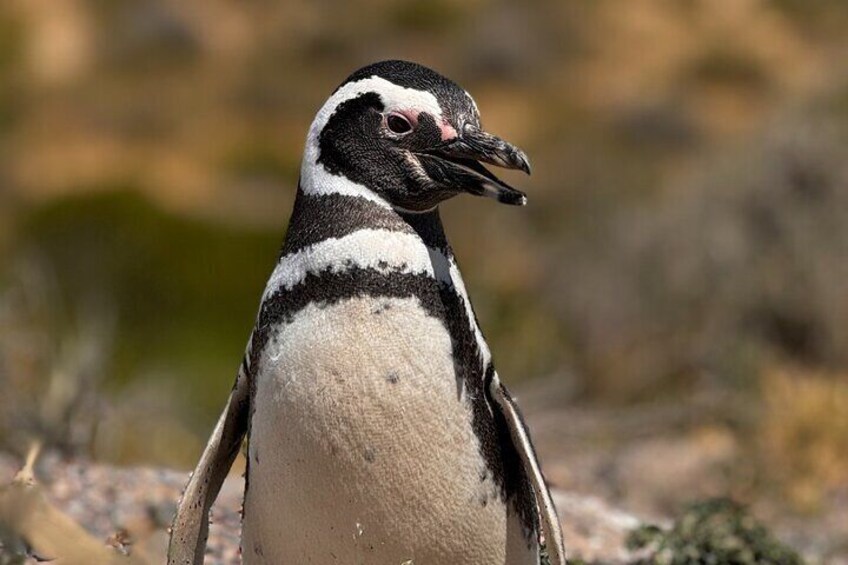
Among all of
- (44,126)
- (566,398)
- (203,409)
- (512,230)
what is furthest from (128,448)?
(44,126)

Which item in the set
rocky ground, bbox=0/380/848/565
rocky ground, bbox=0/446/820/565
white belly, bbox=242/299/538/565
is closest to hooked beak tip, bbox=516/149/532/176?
white belly, bbox=242/299/538/565

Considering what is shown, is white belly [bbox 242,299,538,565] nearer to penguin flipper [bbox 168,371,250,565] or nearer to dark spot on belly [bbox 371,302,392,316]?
dark spot on belly [bbox 371,302,392,316]

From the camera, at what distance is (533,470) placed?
2.98 meters

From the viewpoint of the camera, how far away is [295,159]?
85.7 ft

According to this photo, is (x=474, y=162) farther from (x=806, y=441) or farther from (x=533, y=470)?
(x=806, y=441)

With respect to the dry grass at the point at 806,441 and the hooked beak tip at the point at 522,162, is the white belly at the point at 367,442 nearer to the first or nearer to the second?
the hooked beak tip at the point at 522,162

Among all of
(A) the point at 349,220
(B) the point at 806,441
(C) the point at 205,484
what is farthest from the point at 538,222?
(A) the point at 349,220

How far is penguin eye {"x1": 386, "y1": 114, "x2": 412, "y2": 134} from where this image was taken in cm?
293

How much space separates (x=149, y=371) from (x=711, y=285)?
15.0 ft

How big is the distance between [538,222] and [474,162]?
1770 centimetres

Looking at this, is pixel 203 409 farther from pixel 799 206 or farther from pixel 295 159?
pixel 295 159

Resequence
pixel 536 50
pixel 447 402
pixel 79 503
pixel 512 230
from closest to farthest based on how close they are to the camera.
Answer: pixel 447 402 < pixel 79 503 < pixel 512 230 < pixel 536 50

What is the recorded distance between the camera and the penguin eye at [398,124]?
293 cm

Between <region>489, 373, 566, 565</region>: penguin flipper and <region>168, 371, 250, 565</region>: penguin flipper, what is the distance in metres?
0.53
